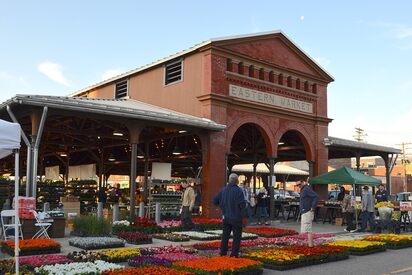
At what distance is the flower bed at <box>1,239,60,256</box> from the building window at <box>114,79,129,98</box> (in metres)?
16.4

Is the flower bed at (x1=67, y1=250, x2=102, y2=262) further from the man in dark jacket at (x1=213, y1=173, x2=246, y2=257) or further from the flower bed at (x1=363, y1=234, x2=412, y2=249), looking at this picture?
the flower bed at (x1=363, y1=234, x2=412, y2=249)

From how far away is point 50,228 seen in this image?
541 inches

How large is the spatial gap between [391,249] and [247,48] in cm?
1197

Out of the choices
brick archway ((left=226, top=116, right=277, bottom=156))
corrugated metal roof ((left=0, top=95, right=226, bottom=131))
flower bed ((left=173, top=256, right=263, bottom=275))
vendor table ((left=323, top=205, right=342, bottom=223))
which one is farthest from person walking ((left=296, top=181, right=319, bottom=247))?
vendor table ((left=323, top=205, right=342, bottom=223))

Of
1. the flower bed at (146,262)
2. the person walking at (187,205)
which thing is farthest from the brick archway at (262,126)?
the flower bed at (146,262)

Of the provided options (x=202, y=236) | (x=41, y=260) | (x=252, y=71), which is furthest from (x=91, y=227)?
(x=252, y=71)

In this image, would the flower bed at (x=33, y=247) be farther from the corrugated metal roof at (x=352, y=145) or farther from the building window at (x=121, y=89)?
the corrugated metal roof at (x=352, y=145)

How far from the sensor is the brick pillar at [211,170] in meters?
19.4

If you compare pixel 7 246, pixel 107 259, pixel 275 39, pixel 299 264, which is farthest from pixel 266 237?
pixel 275 39

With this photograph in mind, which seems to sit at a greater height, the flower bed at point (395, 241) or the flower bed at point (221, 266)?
the flower bed at point (221, 266)

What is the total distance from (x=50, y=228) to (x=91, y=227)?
49.7 inches

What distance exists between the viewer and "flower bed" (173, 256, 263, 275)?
830 centimetres

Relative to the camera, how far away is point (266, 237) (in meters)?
15.4

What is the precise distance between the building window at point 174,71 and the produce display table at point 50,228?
10.3 metres
